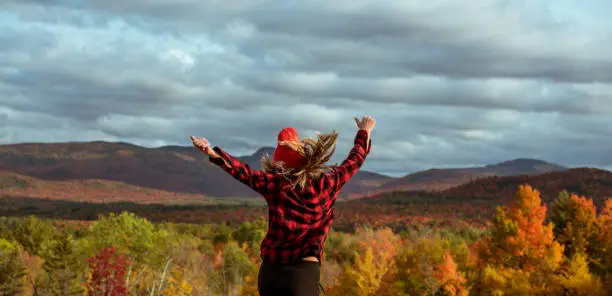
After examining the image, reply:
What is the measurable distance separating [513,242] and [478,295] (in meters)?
5.84

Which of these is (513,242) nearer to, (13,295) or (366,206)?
(13,295)

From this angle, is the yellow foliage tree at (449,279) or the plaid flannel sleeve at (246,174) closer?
the plaid flannel sleeve at (246,174)

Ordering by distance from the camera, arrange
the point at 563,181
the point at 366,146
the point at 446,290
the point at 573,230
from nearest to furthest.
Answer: the point at 366,146, the point at 446,290, the point at 573,230, the point at 563,181

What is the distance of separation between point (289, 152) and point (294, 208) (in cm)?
52

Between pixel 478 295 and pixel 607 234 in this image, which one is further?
pixel 607 234

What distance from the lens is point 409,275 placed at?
49.9 metres

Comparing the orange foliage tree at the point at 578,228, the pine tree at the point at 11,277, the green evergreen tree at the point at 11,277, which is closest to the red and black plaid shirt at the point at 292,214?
the green evergreen tree at the point at 11,277

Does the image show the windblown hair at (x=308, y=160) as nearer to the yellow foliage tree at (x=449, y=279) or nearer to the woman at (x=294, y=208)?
the woman at (x=294, y=208)

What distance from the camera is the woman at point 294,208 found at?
23.4 feet

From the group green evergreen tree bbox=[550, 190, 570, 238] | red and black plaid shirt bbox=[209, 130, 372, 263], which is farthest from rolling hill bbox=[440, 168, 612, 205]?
red and black plaid shirt bbox=[209, 130, 372, 263]

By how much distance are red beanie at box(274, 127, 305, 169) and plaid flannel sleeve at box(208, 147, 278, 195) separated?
0.62 ft

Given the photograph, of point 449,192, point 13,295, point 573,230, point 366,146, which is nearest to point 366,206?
point 449,192

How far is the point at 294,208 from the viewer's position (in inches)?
284

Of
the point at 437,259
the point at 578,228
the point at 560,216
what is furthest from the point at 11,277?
the point at 560,216
